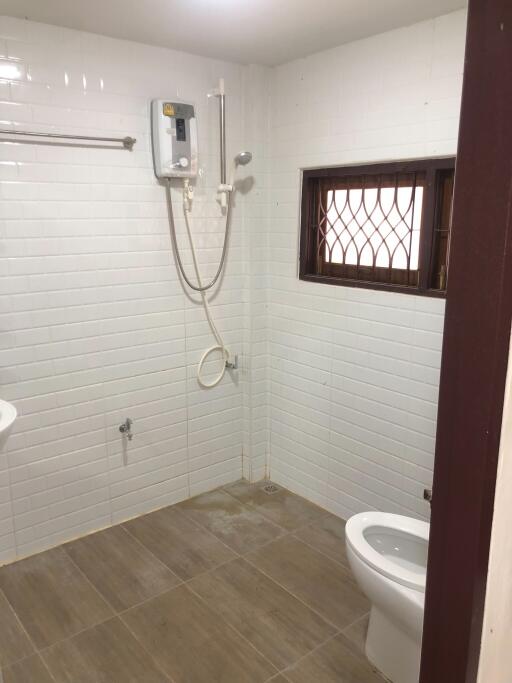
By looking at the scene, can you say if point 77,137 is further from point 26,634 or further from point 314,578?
point 314,578

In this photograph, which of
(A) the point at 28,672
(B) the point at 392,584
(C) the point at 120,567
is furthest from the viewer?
(C) the point at 120,567

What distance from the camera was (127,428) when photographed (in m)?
2.83

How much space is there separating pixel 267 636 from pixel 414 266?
1.70 metres

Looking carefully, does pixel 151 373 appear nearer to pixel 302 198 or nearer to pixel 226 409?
pixel 226 409

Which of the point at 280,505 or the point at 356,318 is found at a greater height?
the point at 356,318

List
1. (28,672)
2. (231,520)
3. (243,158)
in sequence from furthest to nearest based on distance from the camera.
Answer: (231,520), (243,158), (28,672)

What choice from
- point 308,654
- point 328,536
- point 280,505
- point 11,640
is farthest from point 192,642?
point 280,505

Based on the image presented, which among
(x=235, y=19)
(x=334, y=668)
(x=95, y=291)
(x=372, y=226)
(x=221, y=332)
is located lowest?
(x=334, y=668)

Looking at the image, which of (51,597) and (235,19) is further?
(51,597)

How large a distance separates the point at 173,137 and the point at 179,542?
201 centimetres

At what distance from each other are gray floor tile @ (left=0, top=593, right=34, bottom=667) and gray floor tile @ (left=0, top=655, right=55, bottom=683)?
3 centimetres

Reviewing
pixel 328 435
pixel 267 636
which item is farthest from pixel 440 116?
pixel 267 636

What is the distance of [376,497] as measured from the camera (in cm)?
276

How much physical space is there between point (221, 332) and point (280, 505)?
1.05 m
